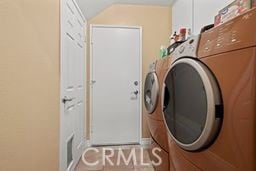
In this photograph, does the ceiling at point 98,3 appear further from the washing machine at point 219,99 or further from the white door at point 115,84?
the washing machine at point 219,99

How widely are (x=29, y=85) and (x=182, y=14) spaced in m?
2.31

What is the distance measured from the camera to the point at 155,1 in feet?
9.98

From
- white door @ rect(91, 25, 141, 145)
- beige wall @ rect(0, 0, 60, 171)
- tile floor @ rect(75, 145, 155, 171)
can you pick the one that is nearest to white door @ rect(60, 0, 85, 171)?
beige wall @ rect(0, 0, 60, 171)

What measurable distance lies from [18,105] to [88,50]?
2.22 m

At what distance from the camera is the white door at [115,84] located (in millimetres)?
3111

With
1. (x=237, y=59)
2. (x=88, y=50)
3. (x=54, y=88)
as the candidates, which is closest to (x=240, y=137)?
(x=237, y=59)

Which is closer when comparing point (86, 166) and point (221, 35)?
point (221, 35)

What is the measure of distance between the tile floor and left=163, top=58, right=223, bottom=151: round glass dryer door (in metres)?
1.35

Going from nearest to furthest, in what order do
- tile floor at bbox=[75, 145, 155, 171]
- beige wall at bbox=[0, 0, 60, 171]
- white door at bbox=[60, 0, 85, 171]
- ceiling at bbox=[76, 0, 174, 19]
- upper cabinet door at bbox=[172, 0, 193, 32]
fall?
beige wall at bbox=[0, 0, 60, 171], white door at bbox=[60, 0, 85, 171], tile floor at bbox=[75, 145, 155, 171], upper cabinet door at bbox=[172, 0, 193, 32], ceiling at bbox=[76, 0, 174, 19]

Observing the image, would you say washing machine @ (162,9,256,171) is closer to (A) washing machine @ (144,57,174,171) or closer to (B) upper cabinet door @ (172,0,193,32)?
(A) washing machine @ (144,57,174,171)

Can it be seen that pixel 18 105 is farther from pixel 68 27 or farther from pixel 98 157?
pixel 98 157

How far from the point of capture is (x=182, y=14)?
2.68 meters

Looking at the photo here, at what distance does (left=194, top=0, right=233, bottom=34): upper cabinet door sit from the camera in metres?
1.75

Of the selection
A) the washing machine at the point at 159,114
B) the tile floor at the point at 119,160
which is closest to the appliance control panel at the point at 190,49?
the washing machine at the point at 159,114
